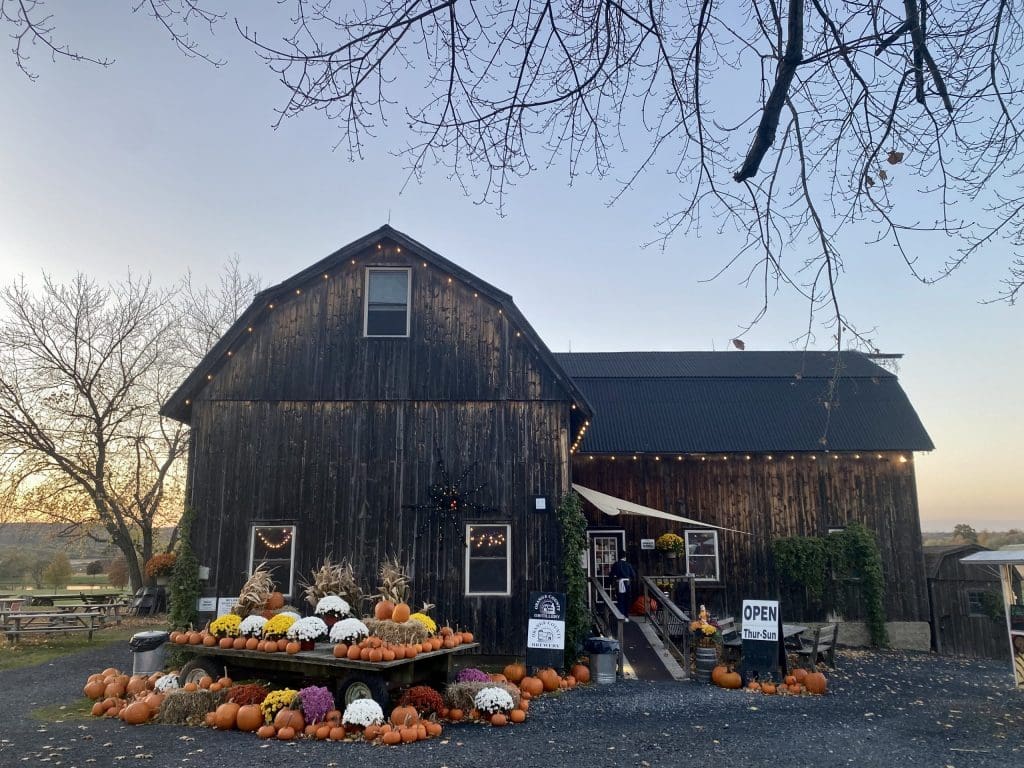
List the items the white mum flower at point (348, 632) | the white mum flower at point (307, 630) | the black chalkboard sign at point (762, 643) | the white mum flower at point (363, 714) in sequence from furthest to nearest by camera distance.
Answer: the black chalkboard sign at point (762, 643)
the white mum flower at point (307, 630)
the white mum flower at point (348, 632)
the white mum flower at point (363, 714)

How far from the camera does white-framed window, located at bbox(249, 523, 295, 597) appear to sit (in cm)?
1213

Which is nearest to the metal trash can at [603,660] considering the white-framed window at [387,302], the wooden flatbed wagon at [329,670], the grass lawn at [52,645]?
the wooden flatbed wagon at [329,670]

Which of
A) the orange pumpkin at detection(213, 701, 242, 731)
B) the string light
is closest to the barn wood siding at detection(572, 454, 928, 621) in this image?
the string light

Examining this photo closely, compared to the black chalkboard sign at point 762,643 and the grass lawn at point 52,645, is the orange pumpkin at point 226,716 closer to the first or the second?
the grass lawn at point 52,645

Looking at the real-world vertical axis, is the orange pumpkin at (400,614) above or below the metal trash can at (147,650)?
above

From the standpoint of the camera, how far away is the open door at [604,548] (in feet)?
57.4

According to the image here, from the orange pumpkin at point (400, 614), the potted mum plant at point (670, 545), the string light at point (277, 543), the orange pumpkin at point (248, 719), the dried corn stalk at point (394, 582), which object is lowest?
the orange pumpkin at point (248, 719)

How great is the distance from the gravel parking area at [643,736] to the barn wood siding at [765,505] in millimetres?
6133

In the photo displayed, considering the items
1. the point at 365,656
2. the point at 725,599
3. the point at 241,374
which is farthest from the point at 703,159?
the point at 725,599

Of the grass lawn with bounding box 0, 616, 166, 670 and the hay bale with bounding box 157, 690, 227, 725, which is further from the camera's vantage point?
the grass lawn with bounding box 0, 616, 166, 670

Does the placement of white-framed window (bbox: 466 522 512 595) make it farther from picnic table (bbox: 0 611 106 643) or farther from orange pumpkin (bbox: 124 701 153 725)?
picnic table (bbox: 0 611 106 643)

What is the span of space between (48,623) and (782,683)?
18.4 m

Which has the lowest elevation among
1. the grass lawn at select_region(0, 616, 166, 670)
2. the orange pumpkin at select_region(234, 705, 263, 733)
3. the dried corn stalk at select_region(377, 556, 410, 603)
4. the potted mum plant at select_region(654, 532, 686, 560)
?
the grass lawn at select_region(0, 616, 166, 670)

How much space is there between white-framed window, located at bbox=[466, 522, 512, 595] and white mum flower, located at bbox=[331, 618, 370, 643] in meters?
3.51
